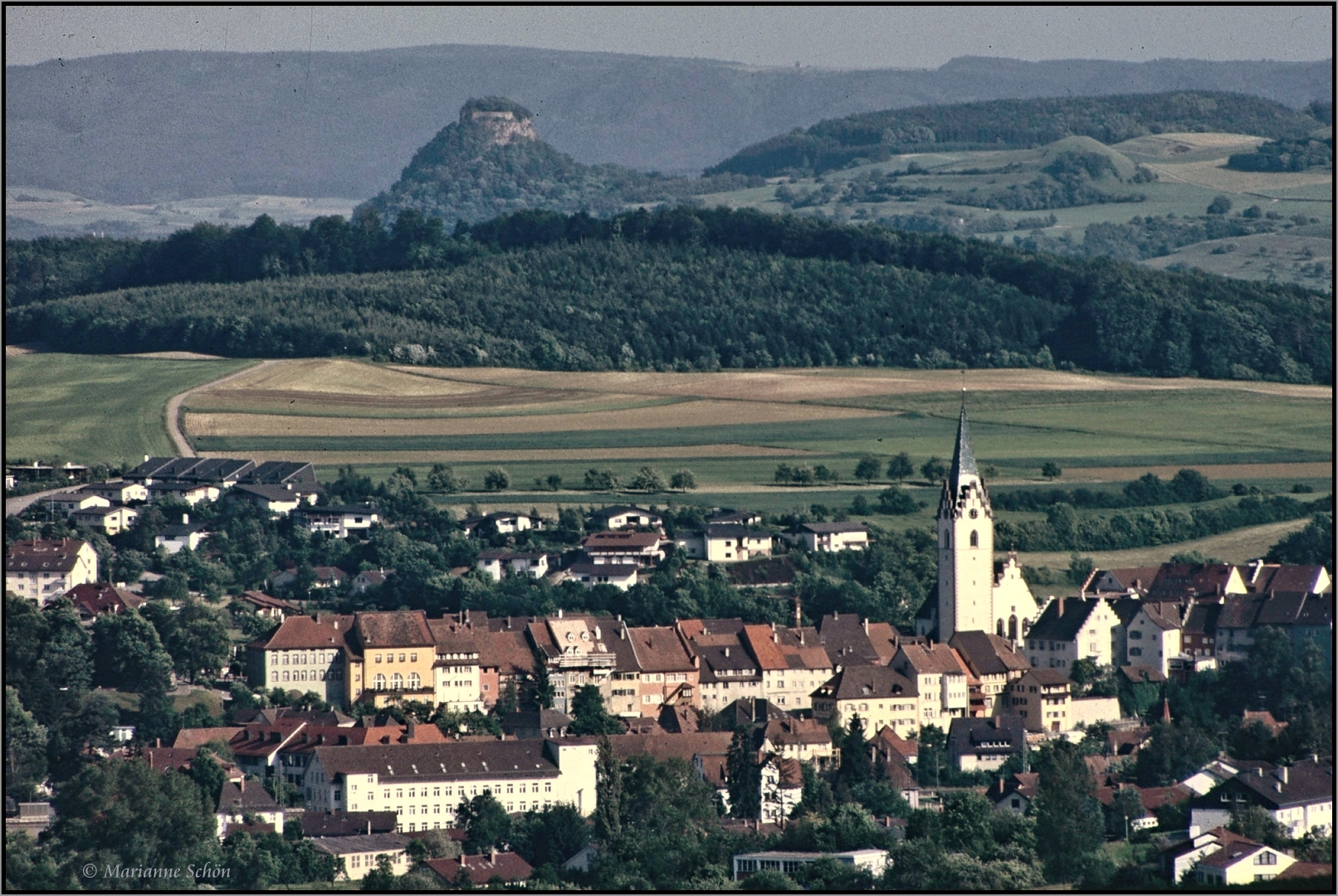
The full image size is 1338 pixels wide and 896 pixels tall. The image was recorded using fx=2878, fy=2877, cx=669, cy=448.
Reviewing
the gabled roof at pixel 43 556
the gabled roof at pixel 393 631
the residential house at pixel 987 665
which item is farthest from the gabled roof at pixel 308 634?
the residential house at pixel 987 665

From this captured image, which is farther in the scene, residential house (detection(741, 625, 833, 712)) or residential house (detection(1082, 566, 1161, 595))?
residential house (detection(1082, 566, 1161, 595))

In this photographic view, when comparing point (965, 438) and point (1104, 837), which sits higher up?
point (965, 438)


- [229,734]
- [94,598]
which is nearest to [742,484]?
[94,598]

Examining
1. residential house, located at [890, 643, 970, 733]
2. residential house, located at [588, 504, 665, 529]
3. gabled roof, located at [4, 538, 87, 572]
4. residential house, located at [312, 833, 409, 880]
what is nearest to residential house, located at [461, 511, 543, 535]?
residential house, located at [588, 504, 665, 529]

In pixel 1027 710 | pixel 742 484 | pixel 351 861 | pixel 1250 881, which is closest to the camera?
pixel 1250 881

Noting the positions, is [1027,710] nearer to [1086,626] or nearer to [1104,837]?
[1086,626]

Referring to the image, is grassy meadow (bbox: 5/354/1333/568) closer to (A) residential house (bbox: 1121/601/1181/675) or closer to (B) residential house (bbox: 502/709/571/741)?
(A) residential house (bbox: 1121/601/1181/675)

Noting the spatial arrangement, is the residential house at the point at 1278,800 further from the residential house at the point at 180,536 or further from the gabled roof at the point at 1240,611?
the residential house at the point at 180,536
